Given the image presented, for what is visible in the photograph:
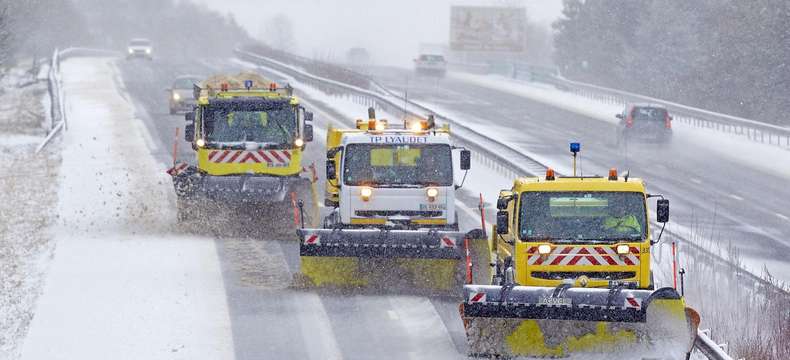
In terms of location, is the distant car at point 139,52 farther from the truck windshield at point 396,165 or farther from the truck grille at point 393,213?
the truck grille at point 393,213

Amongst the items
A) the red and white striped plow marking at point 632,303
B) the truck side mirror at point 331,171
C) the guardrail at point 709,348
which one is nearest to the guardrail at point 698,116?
the truck side mirror at point 331,171

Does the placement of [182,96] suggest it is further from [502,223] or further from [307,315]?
[502,223]

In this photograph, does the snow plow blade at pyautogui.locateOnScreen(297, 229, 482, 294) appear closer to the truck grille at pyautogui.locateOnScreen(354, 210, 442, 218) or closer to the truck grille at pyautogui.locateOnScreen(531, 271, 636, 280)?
the truck grille at pyautogui.locateOnScreen(354, 210, 442, 218)

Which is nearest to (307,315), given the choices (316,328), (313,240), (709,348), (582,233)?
(316,328)

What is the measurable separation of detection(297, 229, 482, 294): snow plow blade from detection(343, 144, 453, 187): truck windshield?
3.64ft

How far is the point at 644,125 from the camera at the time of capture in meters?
39.2

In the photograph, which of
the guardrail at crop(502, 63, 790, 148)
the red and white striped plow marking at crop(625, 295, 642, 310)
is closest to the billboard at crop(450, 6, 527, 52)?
the guardrail at crop(502, 63, 790, 148)

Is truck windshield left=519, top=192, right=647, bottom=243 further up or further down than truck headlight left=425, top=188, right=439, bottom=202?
further up

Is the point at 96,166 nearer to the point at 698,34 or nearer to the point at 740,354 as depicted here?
the point at 740,354

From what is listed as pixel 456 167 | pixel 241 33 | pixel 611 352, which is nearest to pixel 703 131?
pixel 456 167

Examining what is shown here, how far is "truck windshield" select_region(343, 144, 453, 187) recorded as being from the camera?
18.0m

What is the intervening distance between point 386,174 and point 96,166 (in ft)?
51.0

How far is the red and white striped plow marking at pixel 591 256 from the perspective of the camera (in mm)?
14188

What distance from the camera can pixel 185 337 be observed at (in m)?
14.7
